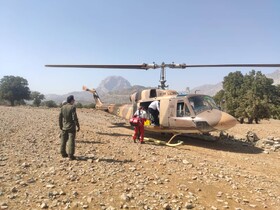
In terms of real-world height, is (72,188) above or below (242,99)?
below

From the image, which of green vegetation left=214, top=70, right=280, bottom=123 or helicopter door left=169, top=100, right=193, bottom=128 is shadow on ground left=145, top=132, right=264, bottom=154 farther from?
green vegetation left=214, top=70, right=280, bottom=123

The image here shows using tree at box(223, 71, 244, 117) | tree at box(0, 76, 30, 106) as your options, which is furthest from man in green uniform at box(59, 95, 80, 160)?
tree at box(0, 76, 30, 106)

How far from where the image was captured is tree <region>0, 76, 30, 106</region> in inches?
2361

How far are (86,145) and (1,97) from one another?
57.7 meters

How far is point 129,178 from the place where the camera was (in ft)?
23.5

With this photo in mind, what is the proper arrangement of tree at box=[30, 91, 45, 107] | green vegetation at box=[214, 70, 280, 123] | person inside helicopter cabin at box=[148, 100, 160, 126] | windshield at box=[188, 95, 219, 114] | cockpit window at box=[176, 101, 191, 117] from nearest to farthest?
windshield at box=[188, 95, 219, 114]
cockpit window at box=[176, 101, 191, 117]
person inside helicopter cabin at box=[148, 100, 160, 126]
green vegetation at box=[214, 70, 280, 123]
tree at box=[30, 91, 45, 107]

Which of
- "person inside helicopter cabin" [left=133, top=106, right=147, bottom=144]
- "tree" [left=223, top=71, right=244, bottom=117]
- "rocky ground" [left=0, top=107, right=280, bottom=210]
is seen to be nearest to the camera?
"rocky ground" [left=0, top=107, right=280, bottom=210]

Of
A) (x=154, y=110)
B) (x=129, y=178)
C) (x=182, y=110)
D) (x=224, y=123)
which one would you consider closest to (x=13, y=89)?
(x=154, y=110)

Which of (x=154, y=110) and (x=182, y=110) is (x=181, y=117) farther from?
(x=154, y=110)

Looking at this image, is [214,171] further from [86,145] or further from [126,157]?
[86,145]

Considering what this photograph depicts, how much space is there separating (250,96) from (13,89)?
52.1 m

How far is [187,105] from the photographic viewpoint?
41.4ft

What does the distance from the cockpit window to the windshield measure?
35 cm

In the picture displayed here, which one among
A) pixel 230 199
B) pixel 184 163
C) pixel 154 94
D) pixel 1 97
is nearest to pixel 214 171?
pixel 184 163
